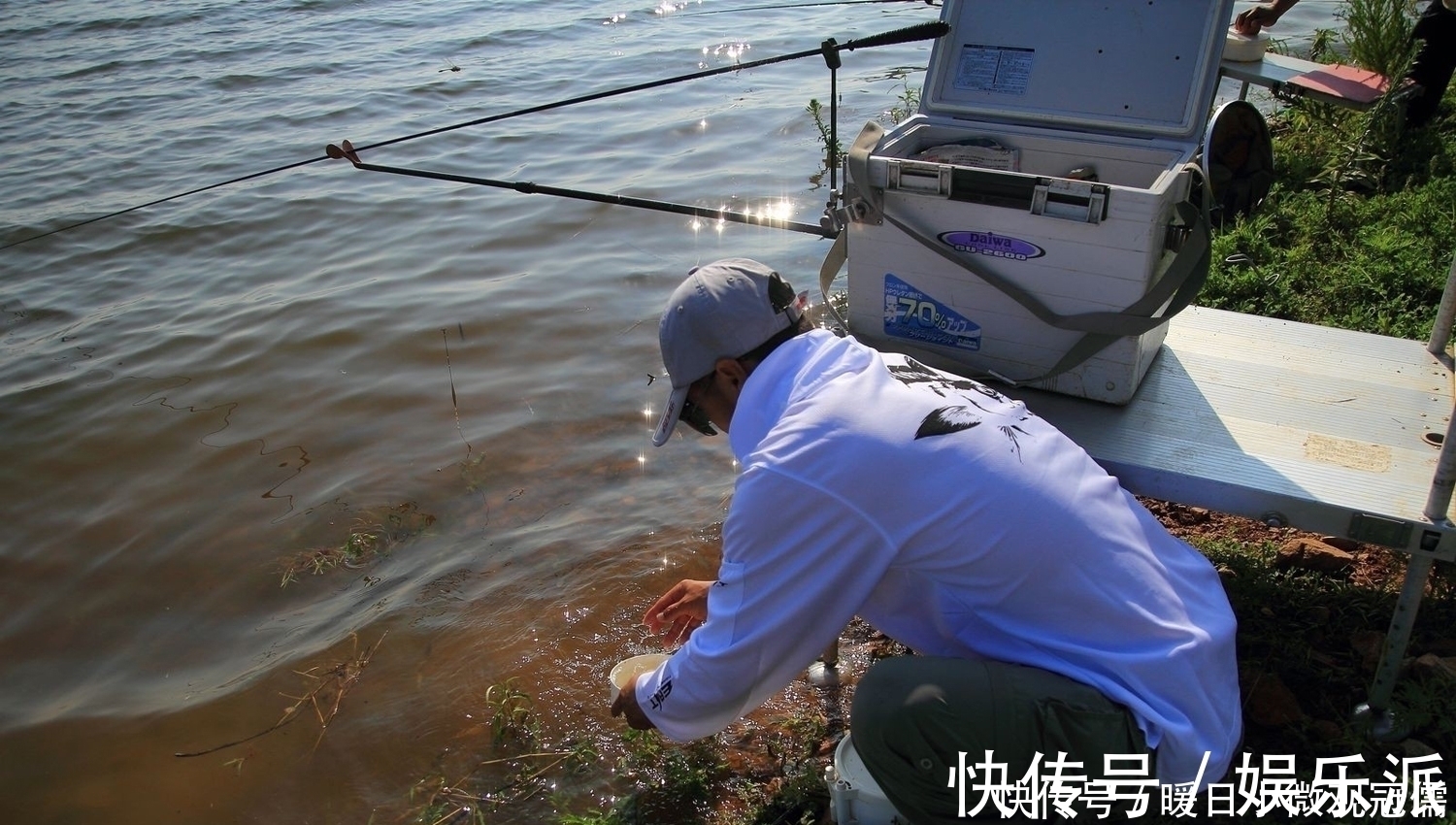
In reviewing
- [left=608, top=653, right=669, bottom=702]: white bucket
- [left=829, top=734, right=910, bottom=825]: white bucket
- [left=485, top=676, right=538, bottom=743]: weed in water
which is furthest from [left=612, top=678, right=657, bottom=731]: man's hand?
[left=485, top=676, right=538, bottom=743]: weed in water

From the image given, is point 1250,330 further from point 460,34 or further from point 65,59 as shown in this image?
point 65,59

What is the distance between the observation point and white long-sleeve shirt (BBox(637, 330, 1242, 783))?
1.89 metres

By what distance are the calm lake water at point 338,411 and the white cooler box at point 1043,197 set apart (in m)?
1.53

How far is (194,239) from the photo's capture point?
23.1 ft

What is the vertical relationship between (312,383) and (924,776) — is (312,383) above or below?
below

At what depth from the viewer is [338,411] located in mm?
5117

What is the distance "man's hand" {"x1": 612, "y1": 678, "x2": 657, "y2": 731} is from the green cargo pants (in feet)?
1.65

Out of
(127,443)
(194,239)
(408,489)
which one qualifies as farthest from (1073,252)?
(194,239)

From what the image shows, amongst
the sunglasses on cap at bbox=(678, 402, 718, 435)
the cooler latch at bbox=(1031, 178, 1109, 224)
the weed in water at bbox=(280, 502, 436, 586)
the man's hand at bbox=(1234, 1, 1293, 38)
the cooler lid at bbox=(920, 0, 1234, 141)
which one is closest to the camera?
the sunglasses on cap at bbox=(678, 402, 718, 435)

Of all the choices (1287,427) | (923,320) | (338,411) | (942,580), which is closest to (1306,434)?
(1287,427)

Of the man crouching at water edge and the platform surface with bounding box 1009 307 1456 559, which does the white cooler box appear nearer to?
the platform surface with bounding box 1009 307 1456 559

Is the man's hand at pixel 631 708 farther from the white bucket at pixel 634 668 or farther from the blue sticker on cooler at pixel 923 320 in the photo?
the blue sticker on cooler at pixel 923 320

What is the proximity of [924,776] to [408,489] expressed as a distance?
3.08 meters

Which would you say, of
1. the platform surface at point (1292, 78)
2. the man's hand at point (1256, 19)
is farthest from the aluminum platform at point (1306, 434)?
the man's hand at point (1256, 19)
